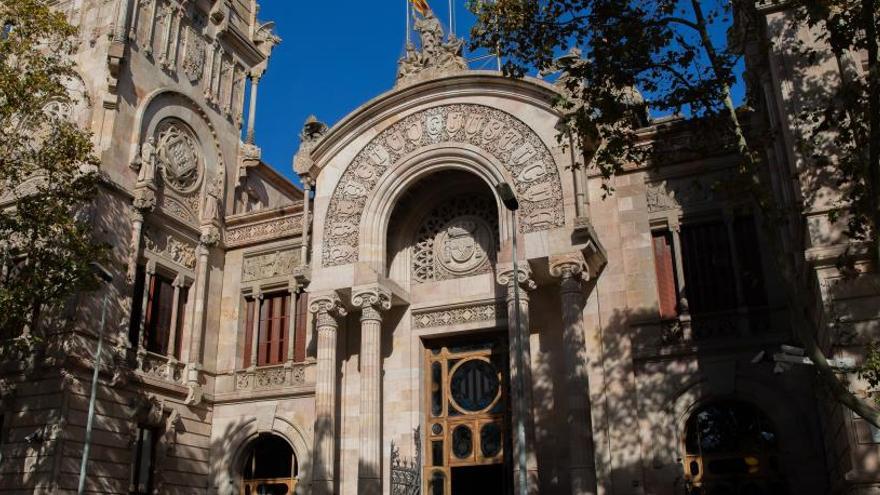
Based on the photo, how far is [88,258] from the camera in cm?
1762

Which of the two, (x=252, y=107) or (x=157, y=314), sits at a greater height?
(x=252, y=107)

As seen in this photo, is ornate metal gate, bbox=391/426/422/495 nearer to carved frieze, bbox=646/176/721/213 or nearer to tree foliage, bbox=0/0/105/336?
tree foliage, bbox=0/0/105/336

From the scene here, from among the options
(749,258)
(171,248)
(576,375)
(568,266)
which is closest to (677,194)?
(749,258)

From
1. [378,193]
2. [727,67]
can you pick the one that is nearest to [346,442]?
[378,193]

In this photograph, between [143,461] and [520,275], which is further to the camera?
[143,461]

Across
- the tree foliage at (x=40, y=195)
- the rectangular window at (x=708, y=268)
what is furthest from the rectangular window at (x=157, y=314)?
the rectangular window at (x=708, y=268)

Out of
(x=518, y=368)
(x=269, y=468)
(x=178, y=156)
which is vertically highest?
(x=178, y=156)

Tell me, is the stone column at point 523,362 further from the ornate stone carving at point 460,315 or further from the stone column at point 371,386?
the stone column at point 371,386

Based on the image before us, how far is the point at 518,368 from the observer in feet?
56.6

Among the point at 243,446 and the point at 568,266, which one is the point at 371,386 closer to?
the point at 243,446

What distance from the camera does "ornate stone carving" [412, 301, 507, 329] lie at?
66.5 feet

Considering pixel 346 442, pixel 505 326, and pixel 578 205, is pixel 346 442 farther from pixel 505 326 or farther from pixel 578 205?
pixel 578 205

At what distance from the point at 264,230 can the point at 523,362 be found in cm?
1045

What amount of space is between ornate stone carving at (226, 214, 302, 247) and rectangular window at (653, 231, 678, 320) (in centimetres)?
1032
